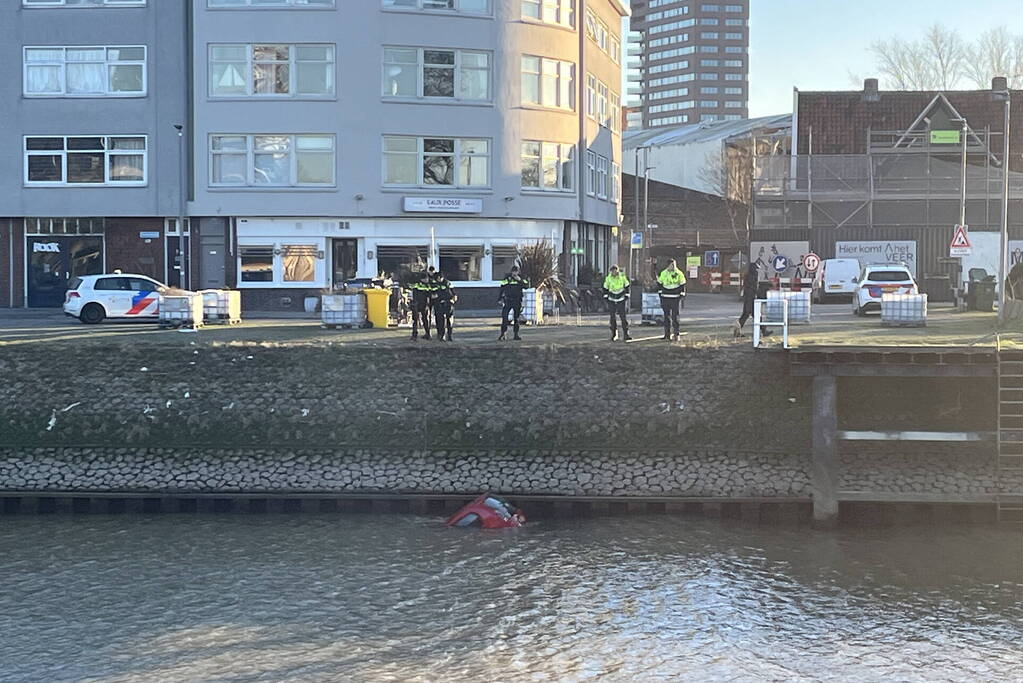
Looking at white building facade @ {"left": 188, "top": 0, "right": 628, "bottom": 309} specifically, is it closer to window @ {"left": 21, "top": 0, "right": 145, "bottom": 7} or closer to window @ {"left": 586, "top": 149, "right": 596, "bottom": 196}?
window @ {"left": 21, "top": 0, "right": 145, "bottom": 7}

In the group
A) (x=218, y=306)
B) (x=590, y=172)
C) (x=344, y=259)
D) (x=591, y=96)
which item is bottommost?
(x=218, y=306)

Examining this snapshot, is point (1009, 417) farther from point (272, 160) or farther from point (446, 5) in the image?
point (272, 160)

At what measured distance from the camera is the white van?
49125 millimetres

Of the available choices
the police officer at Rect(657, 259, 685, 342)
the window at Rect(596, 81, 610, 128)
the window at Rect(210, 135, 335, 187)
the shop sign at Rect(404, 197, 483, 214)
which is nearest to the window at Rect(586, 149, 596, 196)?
the window at Rect(596, 81, 610, 128)

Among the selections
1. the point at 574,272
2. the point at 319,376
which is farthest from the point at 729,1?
the point at 319,376

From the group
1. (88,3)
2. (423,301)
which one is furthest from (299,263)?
→ (423,301)

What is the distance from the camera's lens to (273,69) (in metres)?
42.9

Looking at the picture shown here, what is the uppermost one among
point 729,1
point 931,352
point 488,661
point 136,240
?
point 729,1

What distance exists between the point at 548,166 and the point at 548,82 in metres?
3.05

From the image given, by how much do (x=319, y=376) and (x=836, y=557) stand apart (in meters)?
11.3

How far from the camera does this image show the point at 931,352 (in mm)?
22906

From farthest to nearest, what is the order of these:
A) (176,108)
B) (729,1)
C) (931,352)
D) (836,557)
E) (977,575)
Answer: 1. (729,1)
2. (176,108)
3. (931,352)
4. (836,557)
5. (977,575)

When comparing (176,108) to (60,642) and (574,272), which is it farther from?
(60,642)

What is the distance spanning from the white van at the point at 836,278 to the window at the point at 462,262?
13792 mm
